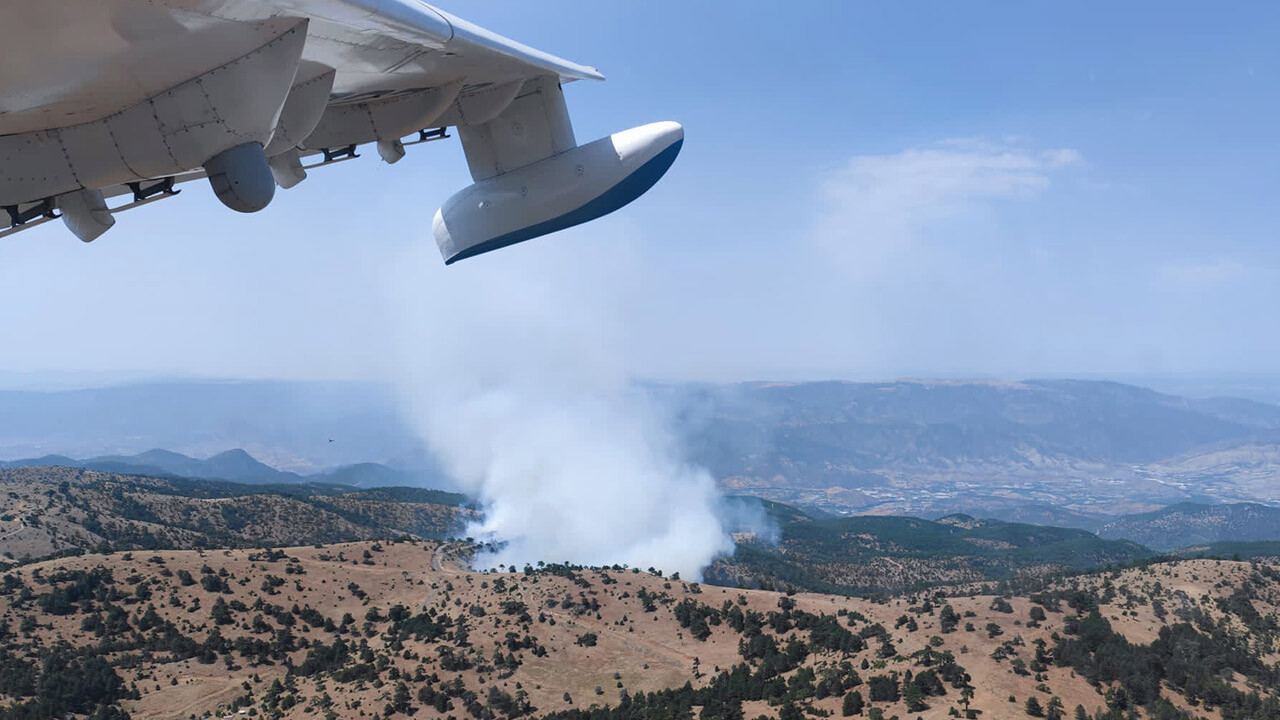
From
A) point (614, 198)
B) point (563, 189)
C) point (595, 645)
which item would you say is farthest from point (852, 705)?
point (563, 189)

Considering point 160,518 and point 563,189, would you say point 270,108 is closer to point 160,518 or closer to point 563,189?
point 563,189

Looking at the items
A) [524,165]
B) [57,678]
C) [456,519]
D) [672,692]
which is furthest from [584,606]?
[456,519]

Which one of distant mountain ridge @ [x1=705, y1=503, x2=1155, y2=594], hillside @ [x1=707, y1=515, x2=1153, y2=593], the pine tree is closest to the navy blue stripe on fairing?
the pine tree

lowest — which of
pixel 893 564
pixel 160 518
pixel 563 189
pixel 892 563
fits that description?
pixel 892 563

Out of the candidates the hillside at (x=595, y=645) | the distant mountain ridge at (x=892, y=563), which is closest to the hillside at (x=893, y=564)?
the distant mountain ridge at (x=892, y=563)

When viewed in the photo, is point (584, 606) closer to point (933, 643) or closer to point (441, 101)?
point (933, 643)

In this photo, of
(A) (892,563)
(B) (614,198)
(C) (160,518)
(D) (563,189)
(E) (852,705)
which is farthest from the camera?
(A) (892,563)
